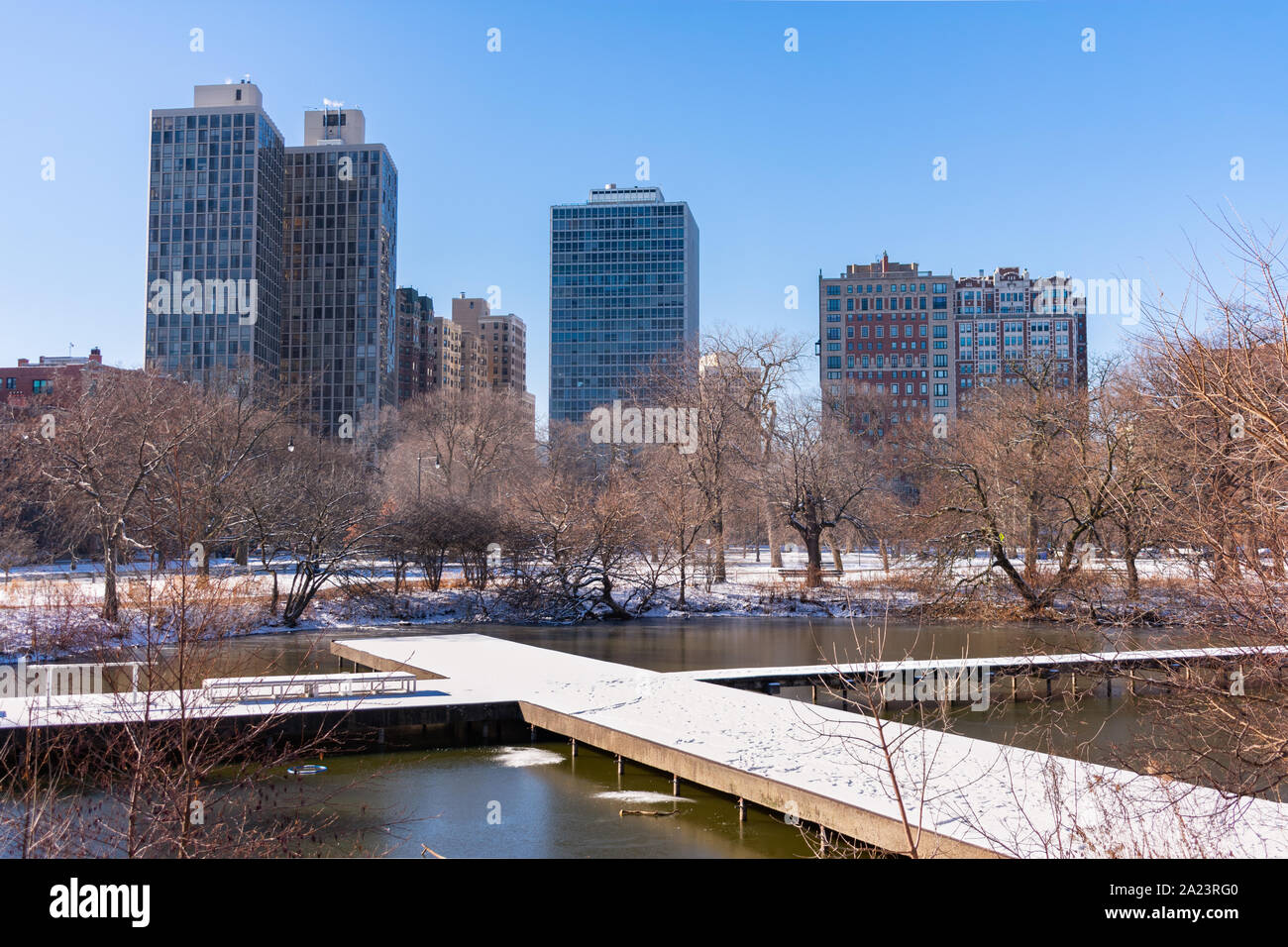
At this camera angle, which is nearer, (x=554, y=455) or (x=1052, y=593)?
(x=1052, y=593)

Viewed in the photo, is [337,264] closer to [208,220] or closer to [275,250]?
[275,250]

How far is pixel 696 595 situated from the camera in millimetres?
34688

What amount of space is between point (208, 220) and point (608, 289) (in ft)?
206

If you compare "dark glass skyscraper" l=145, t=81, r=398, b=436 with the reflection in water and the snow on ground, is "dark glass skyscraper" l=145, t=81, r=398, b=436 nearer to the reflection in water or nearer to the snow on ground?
the snow on ground

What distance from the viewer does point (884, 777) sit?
10016 mm

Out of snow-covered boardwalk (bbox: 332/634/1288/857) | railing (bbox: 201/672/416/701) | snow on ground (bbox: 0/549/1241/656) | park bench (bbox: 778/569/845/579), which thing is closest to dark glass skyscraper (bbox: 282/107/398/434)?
snow on ground (bbox: 0/549/1241/656)

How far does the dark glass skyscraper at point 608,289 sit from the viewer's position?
490ft

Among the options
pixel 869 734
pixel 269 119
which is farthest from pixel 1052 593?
pixel 269 119

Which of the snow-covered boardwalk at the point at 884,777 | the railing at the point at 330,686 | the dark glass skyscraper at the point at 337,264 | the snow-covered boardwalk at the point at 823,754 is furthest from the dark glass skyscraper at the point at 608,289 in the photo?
the railing at the point at 330,686


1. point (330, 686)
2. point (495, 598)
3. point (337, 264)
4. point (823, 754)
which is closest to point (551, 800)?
point (823, 754)

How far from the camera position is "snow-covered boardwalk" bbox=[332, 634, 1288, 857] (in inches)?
275

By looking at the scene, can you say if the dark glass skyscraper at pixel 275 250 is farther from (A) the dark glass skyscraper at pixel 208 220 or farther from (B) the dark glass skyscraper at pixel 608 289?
(B) the dark glass skyscraper at pixel 608 289
